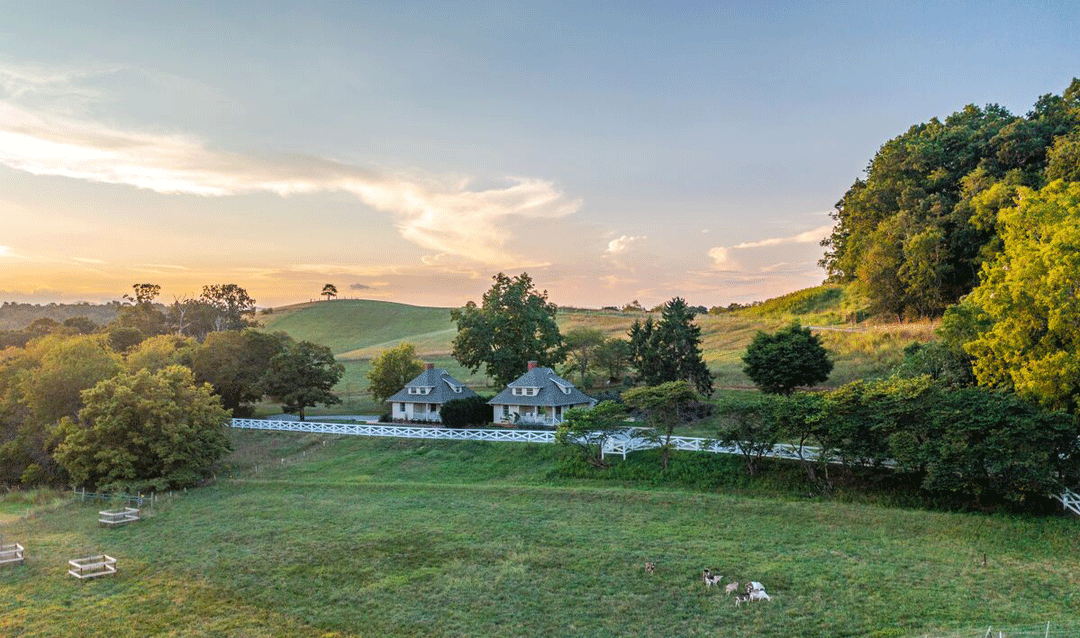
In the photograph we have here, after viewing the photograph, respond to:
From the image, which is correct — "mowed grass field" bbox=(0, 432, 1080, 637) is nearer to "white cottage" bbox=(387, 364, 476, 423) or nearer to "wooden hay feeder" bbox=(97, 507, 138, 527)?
"wooden hay feeder" bbox=(97, 507, 138, 527)

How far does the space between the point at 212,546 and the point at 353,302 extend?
430 ft

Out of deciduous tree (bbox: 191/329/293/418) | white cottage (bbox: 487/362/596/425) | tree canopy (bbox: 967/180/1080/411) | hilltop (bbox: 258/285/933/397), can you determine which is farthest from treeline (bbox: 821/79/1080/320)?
deciduous tree (bbox: 191/329/293/418)

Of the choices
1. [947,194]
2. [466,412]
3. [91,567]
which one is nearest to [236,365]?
[466,412]

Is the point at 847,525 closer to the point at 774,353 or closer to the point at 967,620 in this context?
the point at 967,620

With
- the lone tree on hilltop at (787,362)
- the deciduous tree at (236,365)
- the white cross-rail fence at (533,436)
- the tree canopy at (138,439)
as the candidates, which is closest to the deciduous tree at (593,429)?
the white cross-rail fence at (533,436)

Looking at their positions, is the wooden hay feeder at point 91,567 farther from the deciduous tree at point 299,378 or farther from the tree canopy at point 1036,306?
the tree canopy at point 1036,306

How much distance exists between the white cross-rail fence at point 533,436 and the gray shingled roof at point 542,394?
5.02 meters

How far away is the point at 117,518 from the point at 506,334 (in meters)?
33.0

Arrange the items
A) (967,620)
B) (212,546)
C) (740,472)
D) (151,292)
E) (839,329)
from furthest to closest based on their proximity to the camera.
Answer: (151,292)
(839,329)
(740,472)
(212,546)
(967,620)

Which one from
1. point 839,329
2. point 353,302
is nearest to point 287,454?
point 839,329

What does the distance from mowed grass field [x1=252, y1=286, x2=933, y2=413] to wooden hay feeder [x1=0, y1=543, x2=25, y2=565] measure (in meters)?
37.4

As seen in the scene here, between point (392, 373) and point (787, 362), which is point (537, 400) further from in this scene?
point (787, 362)

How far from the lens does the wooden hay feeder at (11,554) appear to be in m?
25.3

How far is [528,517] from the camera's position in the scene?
29.2 m
